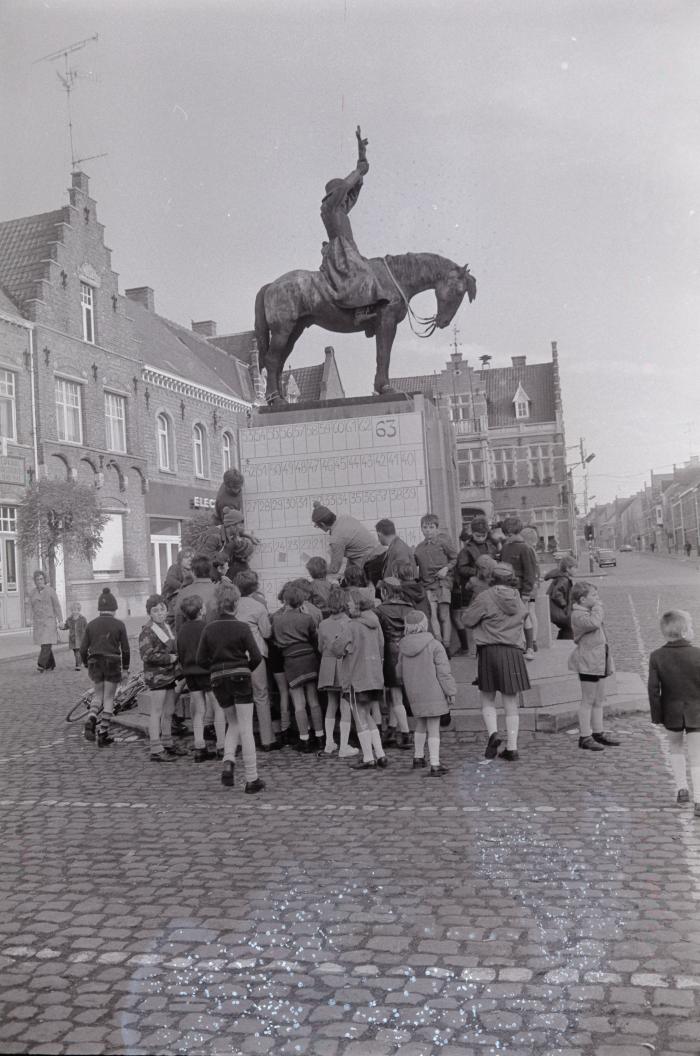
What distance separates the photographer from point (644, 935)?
3.97 meters

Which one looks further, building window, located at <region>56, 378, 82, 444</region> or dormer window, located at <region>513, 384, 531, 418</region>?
dormer window, located at <region>513, 384, 531, 418</region>

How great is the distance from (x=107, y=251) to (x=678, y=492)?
92.4 meters

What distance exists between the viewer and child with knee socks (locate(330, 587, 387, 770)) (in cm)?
761

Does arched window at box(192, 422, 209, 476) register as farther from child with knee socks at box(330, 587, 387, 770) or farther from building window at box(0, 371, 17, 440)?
child with knee socks at box(330, 587, 387, 770)

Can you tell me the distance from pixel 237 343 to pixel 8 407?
22.1 meters

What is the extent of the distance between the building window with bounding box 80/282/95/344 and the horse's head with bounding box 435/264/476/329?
22.4m

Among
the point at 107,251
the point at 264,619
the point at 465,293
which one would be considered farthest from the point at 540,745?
the point at 107,251

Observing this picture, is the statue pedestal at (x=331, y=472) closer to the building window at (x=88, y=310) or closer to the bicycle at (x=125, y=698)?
the bicycle at (x=125, y=698)

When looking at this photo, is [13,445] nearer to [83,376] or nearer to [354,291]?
[83,376]

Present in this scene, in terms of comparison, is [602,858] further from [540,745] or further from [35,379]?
[35,379]

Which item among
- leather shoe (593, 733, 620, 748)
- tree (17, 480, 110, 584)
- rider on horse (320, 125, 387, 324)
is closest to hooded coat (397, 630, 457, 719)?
leather shoe (593, 733, 620, 748)

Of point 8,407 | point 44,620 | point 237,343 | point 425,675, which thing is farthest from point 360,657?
point 237,343

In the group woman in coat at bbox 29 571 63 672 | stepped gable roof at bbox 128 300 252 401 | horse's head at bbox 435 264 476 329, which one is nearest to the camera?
horse's head at bbox 435 264 476 329

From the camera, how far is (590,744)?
305 inches
